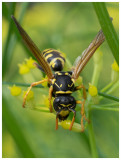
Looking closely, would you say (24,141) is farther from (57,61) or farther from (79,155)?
(79,155)

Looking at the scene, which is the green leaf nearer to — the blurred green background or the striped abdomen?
the blurred green background

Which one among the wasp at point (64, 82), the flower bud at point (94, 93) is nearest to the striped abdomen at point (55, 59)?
the wasp at point (64, 82)

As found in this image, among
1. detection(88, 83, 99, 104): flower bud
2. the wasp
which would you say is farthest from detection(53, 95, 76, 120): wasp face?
detection(88, 83, 99, 104): flower bud

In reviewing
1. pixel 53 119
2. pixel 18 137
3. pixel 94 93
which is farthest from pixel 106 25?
pixel 53 119

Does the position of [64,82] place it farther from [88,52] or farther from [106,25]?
[106,25]

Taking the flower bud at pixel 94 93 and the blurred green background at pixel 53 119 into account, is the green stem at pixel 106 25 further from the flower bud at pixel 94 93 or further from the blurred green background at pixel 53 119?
the blurred green background at pixel 53 119

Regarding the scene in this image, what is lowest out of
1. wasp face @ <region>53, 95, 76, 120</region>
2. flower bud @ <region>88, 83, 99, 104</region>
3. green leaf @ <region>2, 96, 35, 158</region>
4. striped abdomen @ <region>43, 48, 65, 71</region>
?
green leaf @ <region>2, 96, 35, 158</region>
